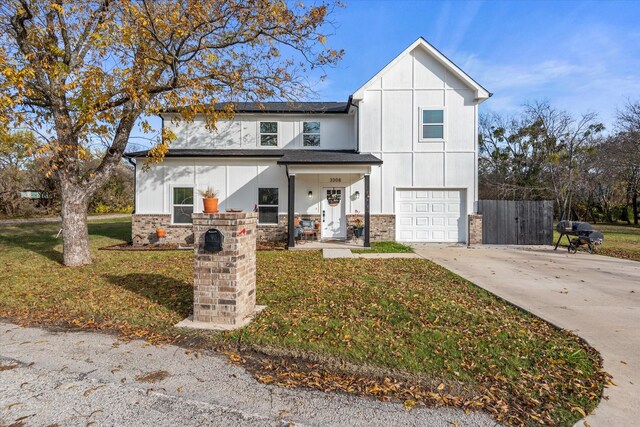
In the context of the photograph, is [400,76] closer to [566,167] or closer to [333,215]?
[333,215]

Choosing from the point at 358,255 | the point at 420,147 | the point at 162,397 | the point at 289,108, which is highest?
the point at 289,108

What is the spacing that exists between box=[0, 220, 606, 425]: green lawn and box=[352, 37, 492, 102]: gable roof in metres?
8.55

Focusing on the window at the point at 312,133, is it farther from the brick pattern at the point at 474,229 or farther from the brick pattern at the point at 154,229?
the brick pattern at the point at 474,229

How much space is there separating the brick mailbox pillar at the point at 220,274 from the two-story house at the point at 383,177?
9.25 metres

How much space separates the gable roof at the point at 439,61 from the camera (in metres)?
13.6

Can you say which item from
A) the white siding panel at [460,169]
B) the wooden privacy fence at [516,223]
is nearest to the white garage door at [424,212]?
the white siding panel at [460,169]

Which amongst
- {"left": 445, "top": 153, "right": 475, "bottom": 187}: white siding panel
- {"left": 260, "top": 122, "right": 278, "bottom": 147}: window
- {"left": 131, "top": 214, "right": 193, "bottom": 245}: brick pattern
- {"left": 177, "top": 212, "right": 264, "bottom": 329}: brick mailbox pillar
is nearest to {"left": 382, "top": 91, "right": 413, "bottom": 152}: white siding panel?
{"left": 445, "top": 153, "right": 475, "bottom": 187}: white siding panel

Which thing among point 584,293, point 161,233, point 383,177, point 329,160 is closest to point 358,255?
point 329,160

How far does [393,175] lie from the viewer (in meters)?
14.0

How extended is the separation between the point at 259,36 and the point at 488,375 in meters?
9.44

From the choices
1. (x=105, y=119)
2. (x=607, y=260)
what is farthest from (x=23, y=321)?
(x=607, y=260)

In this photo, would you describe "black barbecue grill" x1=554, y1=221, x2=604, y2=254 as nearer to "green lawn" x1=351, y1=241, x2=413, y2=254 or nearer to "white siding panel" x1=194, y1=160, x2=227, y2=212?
"green lawn" x1=351, y1=241, x2=413, y2=254

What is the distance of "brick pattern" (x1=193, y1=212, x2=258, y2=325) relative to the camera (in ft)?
14.8

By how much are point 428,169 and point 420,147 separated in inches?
37.4
